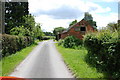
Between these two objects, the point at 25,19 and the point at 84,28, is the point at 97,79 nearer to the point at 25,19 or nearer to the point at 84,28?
the point at 84,28

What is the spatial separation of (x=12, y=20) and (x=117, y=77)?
1284 inches

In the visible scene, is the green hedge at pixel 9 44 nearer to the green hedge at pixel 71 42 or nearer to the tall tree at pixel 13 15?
the green hedge at pixel 71 42

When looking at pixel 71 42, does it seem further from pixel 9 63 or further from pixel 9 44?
pixel 9 63

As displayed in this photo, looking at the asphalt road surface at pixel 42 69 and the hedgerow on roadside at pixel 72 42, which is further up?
the hedgerow on roadside at pixel 72 42

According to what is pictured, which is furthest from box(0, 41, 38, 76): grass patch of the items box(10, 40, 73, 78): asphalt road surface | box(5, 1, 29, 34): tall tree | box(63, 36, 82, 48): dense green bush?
box(5, 1, 29, 34): tall tree

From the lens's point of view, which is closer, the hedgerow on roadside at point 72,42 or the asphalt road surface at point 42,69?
the asphalt road surface at point 42,69

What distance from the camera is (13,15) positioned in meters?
35.6

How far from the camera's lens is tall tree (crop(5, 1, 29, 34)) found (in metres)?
35.2

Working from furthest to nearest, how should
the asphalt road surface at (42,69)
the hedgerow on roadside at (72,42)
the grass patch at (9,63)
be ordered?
the hedgerow on roadside at (72,42)
the grass patch at (9,63)
the asphalt road surface at (42,69)

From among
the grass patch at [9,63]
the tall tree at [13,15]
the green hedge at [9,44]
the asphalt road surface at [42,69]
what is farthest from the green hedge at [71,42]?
the tall tree at [13,15]

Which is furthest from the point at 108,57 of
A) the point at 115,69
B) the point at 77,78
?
the point at 77,78

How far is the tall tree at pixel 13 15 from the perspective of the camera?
3525 centimetres

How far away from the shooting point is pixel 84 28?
29703 mm

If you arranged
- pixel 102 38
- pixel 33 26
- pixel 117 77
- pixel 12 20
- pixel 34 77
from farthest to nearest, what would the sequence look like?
1. pixel 33 26
2. pixel 12 20
3. pixel 102 38
4. pixel 34 77
5. pixel 117 77
